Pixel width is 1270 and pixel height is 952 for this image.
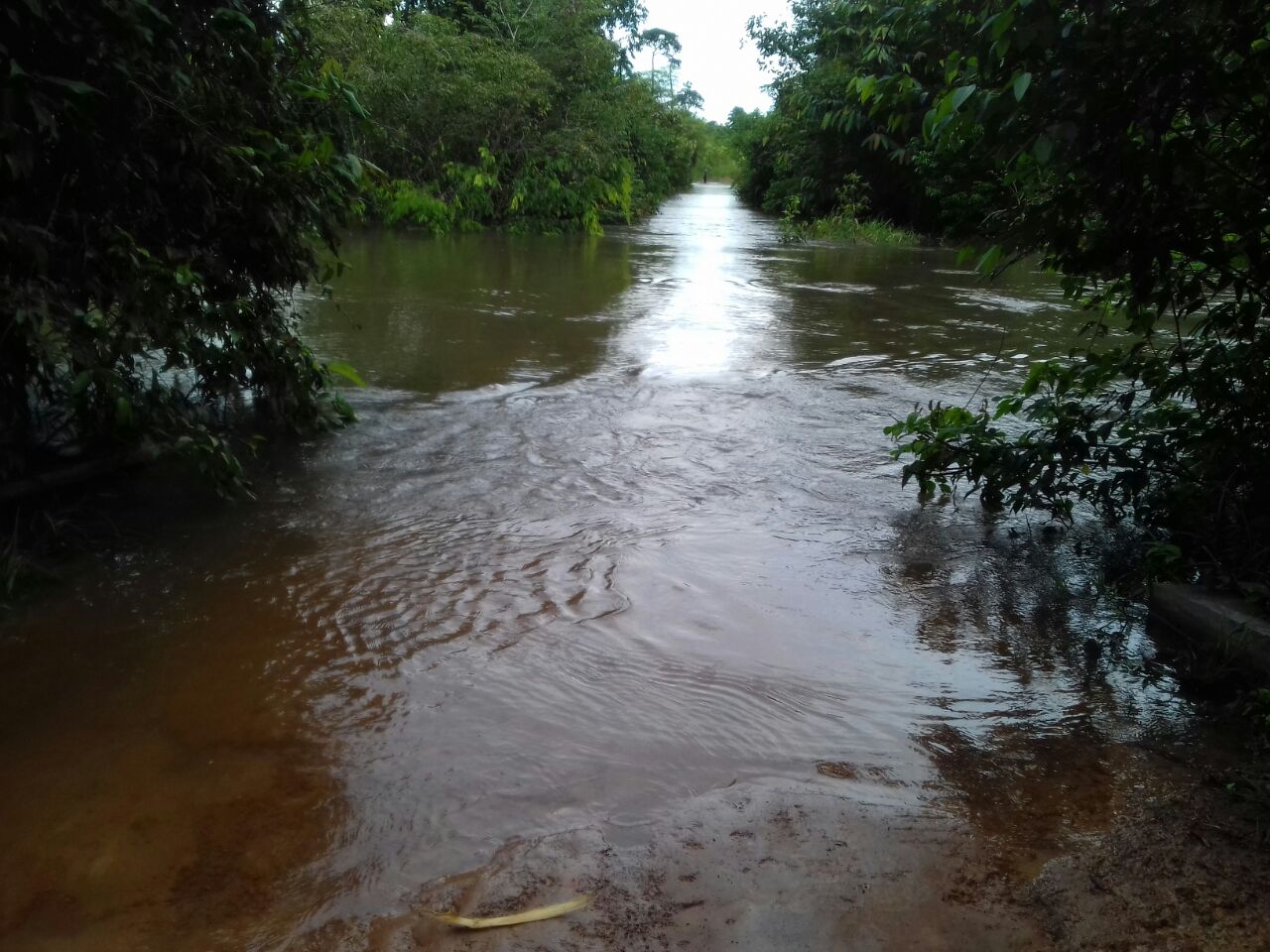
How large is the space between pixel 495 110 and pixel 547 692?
2099 cm

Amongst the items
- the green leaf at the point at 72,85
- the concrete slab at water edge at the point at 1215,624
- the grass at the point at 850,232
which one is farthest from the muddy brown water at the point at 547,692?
the grass at the point at 850,232

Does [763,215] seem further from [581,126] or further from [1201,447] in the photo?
[1201,447]

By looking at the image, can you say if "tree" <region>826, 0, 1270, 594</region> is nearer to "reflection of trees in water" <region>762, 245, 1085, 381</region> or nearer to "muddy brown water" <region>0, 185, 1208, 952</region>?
"muddy brown water" <region>0, 185, 1208, 952</region>

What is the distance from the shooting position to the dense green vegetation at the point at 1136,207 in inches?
129

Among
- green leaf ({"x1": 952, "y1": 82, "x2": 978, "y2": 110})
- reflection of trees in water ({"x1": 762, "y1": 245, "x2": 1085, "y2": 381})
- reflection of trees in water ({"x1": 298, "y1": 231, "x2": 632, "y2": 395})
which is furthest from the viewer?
reflection of trees in water ({"x1": 762, "y1": 245, "x2": 1085, "y2": 381})

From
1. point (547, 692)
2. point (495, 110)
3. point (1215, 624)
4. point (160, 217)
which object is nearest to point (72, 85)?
point (160, 217)

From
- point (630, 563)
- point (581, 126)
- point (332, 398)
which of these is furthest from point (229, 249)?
point (581, 126)

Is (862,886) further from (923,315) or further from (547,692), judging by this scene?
(923,315)

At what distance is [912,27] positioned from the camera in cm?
379

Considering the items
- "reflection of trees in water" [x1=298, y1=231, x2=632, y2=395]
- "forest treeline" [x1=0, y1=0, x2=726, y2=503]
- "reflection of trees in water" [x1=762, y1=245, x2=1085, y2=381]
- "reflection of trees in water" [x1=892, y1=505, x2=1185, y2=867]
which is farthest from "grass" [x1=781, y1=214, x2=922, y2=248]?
"reflection of trees in water" [x1=892, y1=505, x2=1185, y2=867]

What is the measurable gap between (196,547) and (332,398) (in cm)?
196

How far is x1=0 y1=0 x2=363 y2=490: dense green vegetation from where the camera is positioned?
370 centimetres

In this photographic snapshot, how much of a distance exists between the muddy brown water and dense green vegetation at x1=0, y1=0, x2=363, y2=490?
0.65 metres

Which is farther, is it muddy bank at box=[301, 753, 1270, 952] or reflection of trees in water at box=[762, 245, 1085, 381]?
reflection of trees in water at box=[762, 245, 1085, 381]
